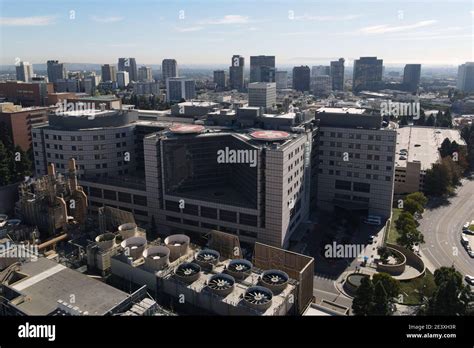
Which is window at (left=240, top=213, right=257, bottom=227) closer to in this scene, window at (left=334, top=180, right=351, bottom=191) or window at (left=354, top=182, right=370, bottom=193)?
window at (left=334, top=180, right=351, bottom=191)

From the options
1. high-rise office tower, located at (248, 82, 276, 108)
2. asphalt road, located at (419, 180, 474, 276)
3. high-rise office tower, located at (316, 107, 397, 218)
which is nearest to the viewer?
asphalt road, located at (419, 180, 474, 276)

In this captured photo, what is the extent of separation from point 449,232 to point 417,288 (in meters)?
20.1

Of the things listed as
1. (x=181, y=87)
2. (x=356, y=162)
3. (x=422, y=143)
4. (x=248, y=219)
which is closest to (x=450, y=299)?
(x=248, y=219)

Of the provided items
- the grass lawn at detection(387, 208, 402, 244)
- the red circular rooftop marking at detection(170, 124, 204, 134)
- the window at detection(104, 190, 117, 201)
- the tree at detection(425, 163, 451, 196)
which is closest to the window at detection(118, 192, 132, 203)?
the window at detection(104, 190, 117, 201)

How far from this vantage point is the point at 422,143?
103 m

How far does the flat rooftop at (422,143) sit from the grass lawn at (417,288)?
3612 centimetres

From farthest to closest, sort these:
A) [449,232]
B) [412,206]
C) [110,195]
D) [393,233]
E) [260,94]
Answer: [260,94] → [412,206] → [449,232] → [110,195] → [393,233]

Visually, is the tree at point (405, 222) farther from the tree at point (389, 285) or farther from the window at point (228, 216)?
the window at point (228, 216)

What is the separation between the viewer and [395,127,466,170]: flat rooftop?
8388 cm

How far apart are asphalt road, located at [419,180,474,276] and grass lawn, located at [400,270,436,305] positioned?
17.7 feet

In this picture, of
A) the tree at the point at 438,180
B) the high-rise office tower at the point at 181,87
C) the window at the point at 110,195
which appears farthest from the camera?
the high-rise office tower at the point at 181,87

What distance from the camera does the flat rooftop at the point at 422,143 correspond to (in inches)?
3302

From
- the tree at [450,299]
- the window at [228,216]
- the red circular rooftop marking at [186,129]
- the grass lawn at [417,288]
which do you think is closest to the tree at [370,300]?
the tree at [450,299]

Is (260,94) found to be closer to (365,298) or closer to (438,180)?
(438,180)
